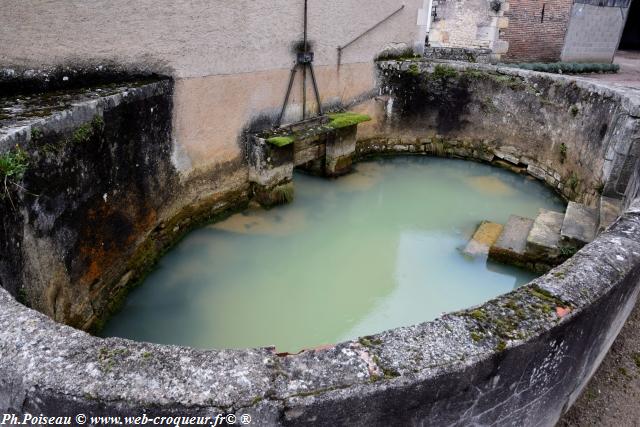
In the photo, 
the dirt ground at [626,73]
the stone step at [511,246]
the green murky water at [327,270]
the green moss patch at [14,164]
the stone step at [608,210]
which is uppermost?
the green moss patch at [14,164]

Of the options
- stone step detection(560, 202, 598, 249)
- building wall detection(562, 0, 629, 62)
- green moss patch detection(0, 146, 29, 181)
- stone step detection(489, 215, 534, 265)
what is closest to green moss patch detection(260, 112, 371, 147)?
stone step detection(489, 215, 534, 265)

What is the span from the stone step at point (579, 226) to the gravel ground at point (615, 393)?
1632 mm

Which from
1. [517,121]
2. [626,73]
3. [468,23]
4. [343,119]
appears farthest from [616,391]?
[626,73]

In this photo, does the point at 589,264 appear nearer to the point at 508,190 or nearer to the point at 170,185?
the point at 170,185

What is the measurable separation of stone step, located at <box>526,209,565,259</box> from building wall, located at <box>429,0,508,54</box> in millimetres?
7385

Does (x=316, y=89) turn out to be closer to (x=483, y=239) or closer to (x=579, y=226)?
(x=483, y=239)

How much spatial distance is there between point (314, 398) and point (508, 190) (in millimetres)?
6335

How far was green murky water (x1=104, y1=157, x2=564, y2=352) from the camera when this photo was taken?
430 cm

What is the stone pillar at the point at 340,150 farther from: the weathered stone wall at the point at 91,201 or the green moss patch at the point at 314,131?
the weathered stone wall at the point at 91,201

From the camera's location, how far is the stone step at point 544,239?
5125 millimetres

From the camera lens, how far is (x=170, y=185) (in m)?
5.27

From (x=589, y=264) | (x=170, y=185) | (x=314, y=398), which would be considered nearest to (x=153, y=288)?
(x=170, y=185)

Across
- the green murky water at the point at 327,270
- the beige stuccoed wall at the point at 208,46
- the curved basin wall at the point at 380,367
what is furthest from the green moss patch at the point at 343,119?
the curved basin wall at the point at 380,367

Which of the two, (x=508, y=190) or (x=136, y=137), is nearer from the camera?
(x=136, y=137)
